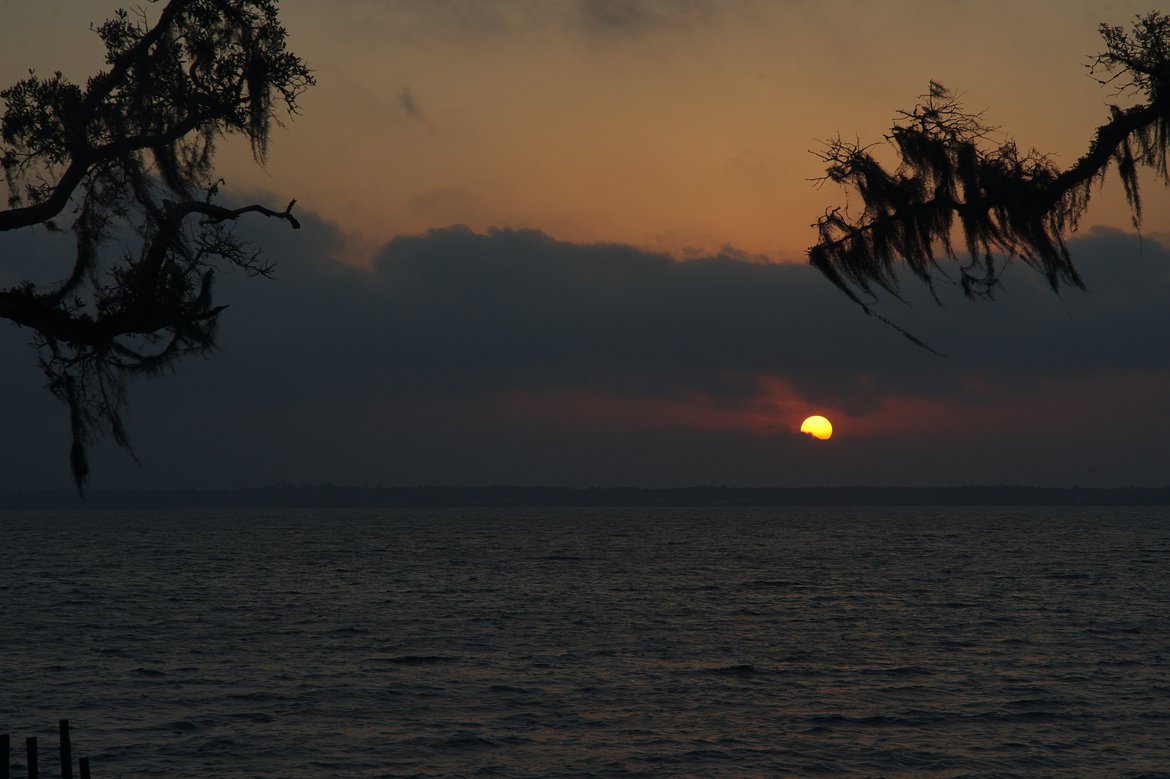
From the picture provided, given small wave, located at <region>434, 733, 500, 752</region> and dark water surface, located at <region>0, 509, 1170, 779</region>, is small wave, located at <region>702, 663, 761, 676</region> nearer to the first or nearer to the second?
dark water surface, located at <region>0, 509, 1170, 779</region>

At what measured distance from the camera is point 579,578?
7325cm

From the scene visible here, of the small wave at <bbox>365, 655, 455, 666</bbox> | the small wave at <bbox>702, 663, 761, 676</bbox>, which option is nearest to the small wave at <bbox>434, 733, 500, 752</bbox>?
the small wave at <bbox>365, 655, 455, 666</bbox>

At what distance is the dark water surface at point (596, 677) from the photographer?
22281mm

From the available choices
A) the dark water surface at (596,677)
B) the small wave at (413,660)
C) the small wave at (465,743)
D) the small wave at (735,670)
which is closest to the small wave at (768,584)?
the dark water surface at (596,677)

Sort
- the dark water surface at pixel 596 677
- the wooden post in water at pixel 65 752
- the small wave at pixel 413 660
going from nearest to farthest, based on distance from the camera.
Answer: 1. the wooden post in water at pixel 65 752
2. the dark water surface at pixel 596 677
3. the small wave at pixel 413 660

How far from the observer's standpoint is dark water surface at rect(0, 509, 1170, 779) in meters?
22.3

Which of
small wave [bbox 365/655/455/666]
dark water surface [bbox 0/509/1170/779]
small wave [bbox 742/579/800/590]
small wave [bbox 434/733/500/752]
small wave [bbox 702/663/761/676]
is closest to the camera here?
dark water surface [bbox 0/509/1170/779]

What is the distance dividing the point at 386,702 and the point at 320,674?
Result: 16.6 ft

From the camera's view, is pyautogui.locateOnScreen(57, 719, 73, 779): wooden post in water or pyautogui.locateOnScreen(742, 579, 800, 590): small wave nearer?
pyautogui.locateOnScreen(57, 719, 73, 779): wooden post in water

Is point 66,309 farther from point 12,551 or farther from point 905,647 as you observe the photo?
point 12,551

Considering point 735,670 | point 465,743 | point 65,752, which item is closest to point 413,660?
point 735,670

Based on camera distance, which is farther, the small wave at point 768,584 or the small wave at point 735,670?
the small wave at point 768,584

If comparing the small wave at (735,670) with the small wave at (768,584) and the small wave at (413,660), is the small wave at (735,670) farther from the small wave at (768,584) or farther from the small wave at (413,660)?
the small wave at (768,584)

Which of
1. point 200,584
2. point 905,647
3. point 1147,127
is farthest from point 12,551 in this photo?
point 1147,127
